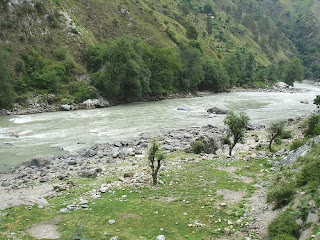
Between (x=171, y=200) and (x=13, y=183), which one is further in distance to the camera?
(x=13, y=183)

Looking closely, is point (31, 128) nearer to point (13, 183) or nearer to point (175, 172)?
point (13, 183)

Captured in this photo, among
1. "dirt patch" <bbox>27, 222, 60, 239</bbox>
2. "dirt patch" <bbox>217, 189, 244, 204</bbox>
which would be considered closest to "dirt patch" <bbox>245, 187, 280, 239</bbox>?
"dirt patch" <bbox>217, 189, 244, 204</bbox>

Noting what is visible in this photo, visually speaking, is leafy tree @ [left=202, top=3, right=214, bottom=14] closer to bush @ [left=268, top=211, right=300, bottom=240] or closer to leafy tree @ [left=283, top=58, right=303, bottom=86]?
leafy tree @ [left=283, top=58, right=303, bottom=86]

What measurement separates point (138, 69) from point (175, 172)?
172ft

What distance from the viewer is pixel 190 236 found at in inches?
521

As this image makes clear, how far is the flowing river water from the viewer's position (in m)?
33.5

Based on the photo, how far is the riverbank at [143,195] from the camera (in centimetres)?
1399

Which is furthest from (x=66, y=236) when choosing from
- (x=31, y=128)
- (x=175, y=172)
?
(x=31, y=128)

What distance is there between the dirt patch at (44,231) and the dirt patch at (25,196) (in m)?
2.60

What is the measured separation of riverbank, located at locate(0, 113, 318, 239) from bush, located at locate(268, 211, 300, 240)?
873 mm

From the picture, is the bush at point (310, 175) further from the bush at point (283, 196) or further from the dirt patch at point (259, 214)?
the dirt patch at point (259, 214)

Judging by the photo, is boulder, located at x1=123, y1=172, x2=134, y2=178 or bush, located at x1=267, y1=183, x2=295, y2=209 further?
boulder, located at x1=123, y1=172, x2=134, y2=178

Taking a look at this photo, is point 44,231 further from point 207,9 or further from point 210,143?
point 207,9

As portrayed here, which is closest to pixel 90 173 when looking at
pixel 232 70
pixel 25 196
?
pixel 25 196
